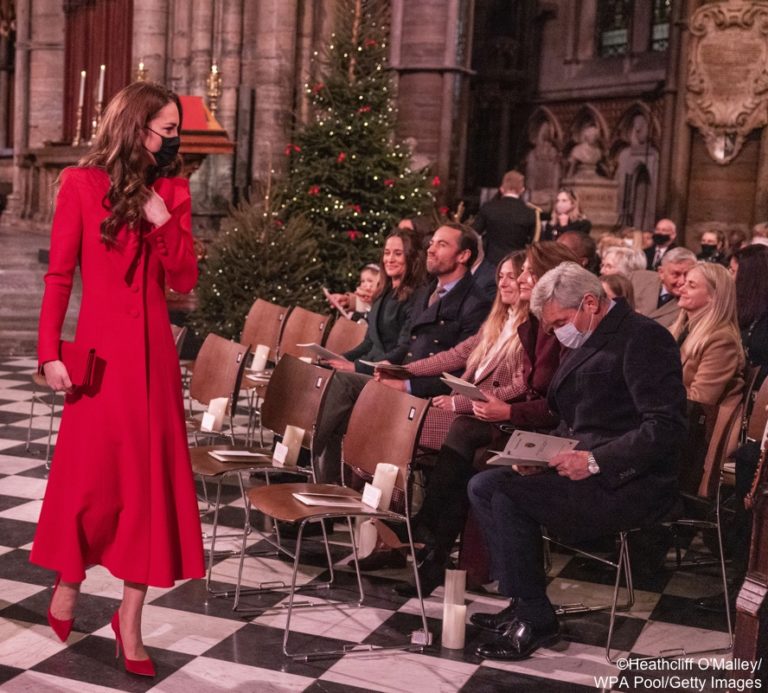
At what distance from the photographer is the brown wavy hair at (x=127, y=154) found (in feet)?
11.8

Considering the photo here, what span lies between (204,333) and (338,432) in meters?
4.84

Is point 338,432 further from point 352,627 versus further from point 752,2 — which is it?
point 752,2

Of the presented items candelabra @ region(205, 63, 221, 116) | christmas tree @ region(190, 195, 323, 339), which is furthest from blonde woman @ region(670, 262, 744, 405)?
candelabra @ region(205, 63, 221, 116)

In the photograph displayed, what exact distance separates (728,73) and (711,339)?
1003 centimetres

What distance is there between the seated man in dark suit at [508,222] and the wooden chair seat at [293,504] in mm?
5751

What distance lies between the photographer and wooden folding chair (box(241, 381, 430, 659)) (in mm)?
4246

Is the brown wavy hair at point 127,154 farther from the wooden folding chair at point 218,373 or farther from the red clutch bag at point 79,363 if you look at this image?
the wooden folding chair at point 218,373

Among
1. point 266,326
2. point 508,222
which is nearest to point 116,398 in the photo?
point 266,326

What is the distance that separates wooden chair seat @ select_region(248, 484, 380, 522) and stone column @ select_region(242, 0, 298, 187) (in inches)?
315

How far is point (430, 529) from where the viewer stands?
491 cm

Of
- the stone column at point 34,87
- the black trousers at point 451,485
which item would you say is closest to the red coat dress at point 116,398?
the black trousers at point 451,485

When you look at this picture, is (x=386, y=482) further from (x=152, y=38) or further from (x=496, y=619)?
(x=152, y=38)

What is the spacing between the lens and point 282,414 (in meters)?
5.29

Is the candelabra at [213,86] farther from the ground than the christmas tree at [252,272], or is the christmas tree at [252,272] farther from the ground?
the candelabra at [213,86]
